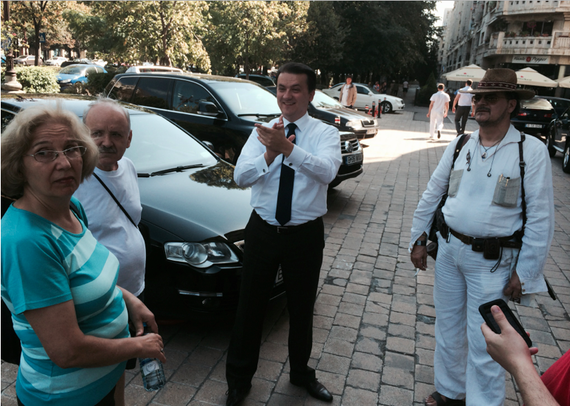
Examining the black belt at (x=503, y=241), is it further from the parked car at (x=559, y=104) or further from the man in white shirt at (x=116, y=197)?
the parked car at (x=559, y=104)

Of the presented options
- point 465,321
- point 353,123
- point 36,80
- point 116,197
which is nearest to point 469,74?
point 353,123

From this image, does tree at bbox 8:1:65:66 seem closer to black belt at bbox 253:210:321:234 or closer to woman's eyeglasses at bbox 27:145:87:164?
black belt at bbox 253:210:321:234

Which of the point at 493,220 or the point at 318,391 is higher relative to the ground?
the point at 493,220

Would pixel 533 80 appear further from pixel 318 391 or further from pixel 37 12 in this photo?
pixel 318 391

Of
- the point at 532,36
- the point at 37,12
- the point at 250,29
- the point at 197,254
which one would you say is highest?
the point at 532,36

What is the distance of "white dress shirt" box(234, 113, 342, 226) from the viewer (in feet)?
8.39

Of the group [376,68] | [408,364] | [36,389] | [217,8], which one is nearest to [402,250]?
[408,364]

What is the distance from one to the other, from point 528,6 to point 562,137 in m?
30.3

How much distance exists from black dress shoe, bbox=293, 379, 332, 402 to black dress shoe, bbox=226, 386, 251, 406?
429 millimetres

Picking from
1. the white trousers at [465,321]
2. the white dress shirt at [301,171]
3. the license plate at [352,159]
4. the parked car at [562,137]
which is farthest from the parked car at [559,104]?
the white dress shirt at [301,171]

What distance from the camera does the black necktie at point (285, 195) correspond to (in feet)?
8.56

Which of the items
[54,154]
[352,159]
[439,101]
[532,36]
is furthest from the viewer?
[532,36]

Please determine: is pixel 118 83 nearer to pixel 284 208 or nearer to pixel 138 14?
pixel 284 208

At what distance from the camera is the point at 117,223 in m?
2.42
